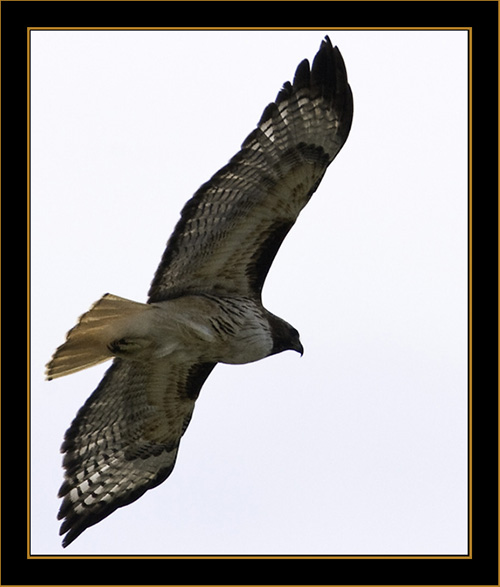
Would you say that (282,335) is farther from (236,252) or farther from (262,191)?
(262,191)

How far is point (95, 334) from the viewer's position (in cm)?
766

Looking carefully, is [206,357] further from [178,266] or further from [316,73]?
[316,73]

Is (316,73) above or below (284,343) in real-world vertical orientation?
above

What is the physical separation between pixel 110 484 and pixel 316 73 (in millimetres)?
3260

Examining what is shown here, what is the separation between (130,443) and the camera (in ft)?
29.2

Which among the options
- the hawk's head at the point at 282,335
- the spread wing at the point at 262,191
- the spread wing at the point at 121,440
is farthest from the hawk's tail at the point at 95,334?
the hawk's head at the point at 282,335

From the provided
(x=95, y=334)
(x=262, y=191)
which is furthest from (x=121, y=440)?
(x=262, y=191)

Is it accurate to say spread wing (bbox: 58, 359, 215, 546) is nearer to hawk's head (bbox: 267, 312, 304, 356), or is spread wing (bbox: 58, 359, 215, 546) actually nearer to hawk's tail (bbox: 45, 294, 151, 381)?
hawk's head (bbox: 267, 312, 304, 356)

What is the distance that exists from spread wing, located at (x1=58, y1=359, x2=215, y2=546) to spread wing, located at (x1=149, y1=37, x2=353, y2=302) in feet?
2.60

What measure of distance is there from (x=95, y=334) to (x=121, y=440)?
1.47 meters

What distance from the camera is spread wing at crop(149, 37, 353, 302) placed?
310 inches

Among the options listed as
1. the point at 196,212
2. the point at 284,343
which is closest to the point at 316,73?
the point at 196,212

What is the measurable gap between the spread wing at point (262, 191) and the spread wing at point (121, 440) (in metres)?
0.79

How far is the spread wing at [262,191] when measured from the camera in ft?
25.8
